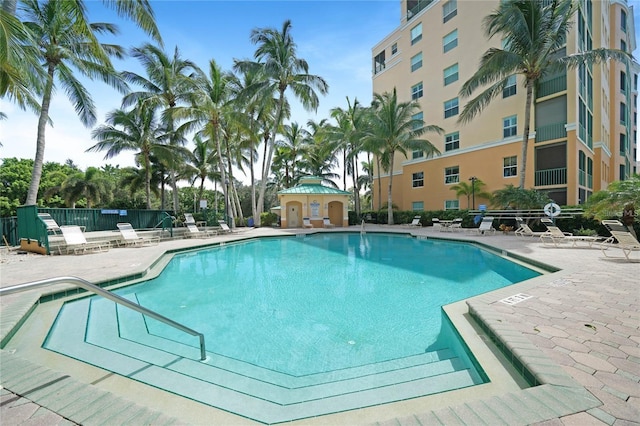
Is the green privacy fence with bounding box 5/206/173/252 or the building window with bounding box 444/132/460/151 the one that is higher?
the building window with bounding box 444/132/460/151

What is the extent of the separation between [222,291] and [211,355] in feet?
10.3

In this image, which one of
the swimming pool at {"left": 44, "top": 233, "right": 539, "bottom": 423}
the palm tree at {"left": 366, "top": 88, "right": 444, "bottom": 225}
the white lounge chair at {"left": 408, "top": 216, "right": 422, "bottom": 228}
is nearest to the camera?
the swimming pool at {"left": 44, "top": 233, "right": 539, "bottom": 423}

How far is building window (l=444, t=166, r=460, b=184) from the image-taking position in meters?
22.9

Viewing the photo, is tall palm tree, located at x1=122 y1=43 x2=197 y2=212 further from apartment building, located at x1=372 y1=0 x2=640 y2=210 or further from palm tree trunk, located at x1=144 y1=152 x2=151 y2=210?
apartment building, located at x1=372 y1=0 x2=640 y2=210

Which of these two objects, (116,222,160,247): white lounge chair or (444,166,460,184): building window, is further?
(444,166,460,184): building window

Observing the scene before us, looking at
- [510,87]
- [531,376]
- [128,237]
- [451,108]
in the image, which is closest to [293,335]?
[531,376]

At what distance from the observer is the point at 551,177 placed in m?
17.8

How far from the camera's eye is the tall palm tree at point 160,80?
20844 millimetres

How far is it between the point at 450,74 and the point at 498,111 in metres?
5.76

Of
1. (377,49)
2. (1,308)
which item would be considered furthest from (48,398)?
(377,49)

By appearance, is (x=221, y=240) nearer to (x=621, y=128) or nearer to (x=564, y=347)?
(x=564, y=347)

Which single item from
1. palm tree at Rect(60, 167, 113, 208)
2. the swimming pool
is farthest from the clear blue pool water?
palm tree at Rect(60, 167, 113, 208)

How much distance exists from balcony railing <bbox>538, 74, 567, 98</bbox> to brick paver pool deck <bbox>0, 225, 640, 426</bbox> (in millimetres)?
17808

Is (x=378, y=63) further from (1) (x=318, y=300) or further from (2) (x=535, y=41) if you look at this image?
(1) (x=318, y=300)
